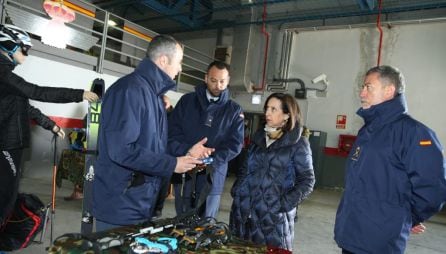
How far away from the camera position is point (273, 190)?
6.83 feet

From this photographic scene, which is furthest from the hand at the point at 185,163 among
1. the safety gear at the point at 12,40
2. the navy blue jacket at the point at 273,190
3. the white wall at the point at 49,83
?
the white wall at the point at 49,83

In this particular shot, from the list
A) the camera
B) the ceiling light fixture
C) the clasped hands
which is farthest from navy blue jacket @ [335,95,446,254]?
the camera

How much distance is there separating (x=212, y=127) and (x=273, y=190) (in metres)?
0.67

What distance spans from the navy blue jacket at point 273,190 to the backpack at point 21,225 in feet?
4.63

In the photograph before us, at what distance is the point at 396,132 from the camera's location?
1.63 m

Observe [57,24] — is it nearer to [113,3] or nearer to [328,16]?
[113,3]

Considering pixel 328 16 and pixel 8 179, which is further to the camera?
pixel 328 16

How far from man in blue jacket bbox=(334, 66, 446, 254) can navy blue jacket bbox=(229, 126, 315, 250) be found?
41cm

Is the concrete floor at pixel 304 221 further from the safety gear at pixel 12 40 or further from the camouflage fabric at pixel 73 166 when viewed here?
the safety gear at pixel 12 40

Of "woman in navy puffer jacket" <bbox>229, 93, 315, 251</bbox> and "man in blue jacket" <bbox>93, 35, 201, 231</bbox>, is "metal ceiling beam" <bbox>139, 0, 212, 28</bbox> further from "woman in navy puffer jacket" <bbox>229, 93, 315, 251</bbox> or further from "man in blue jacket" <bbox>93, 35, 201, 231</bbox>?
"man in blue jacket" <bbox>93, 35, 201, 231</bbox>

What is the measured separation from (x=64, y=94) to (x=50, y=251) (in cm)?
140

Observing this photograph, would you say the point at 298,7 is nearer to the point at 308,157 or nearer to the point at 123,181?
the point at 308,157

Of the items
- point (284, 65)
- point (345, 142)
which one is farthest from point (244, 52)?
point (345, 142)

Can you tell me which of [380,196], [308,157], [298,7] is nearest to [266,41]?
[298,7]
